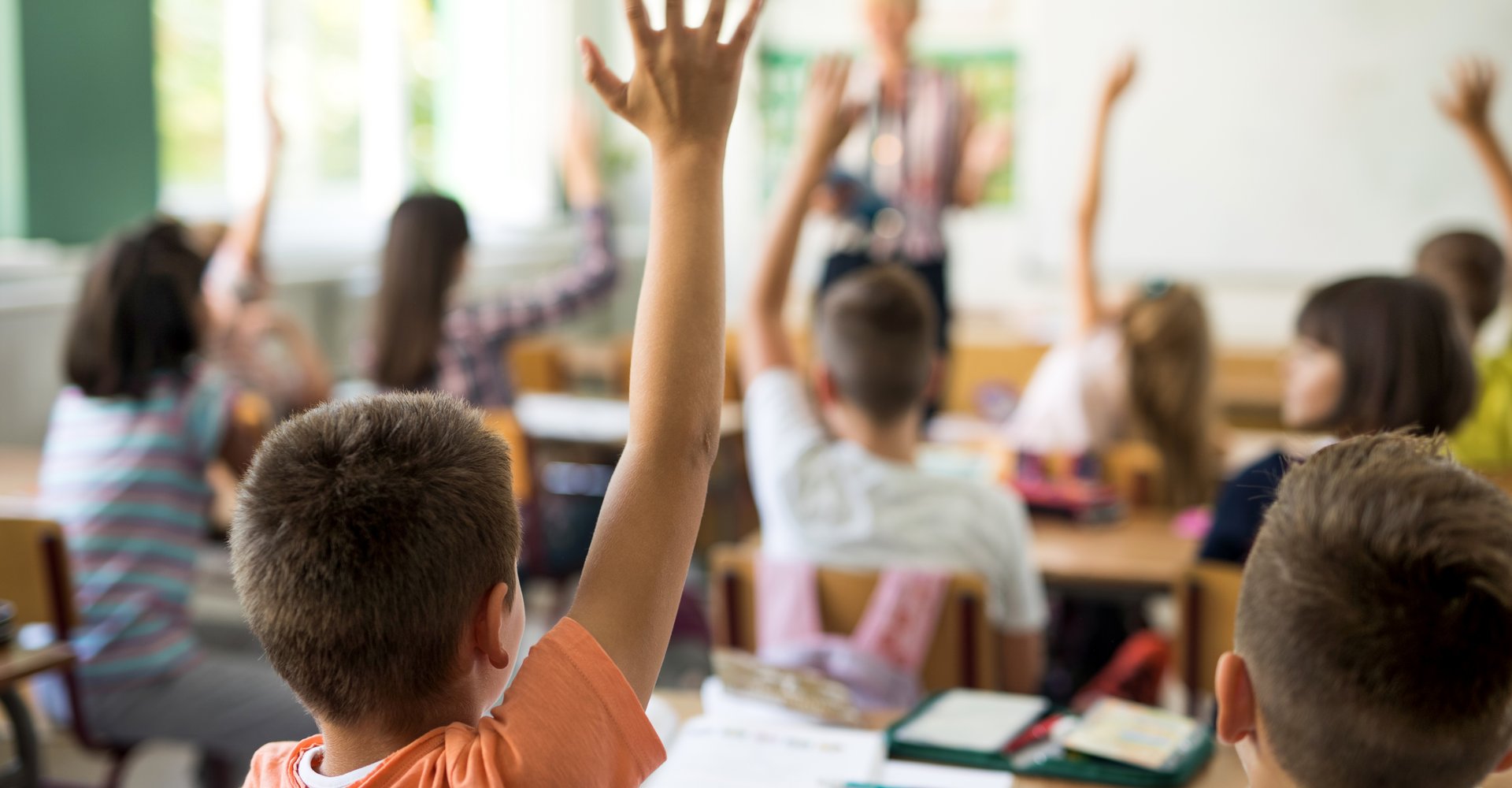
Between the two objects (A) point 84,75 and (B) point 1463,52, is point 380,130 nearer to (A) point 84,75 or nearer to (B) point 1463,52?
(A) point 84,75

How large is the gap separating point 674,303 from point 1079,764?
723 mm

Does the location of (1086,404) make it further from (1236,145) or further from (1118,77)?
(1236,145)

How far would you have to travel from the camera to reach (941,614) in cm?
192

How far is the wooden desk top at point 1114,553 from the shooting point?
2.50 meters

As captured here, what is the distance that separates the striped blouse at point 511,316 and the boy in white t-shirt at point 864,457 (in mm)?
1512

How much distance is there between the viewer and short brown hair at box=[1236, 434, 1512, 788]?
2.74 feet

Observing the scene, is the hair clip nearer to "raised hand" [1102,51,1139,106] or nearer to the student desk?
"raised hand" [1102,51,1139,106]

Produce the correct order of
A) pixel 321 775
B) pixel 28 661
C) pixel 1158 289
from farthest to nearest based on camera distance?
pixel 1158 289
pixel 28 661
pixel 321 775

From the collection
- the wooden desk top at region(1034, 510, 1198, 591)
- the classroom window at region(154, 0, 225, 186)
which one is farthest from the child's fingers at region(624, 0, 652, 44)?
the classroom window at region(154, 0, 225, 186)

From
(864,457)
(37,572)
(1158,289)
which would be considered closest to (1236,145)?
(1158,289)

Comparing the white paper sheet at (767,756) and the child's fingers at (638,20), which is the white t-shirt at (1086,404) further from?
the child's fingers at (638,20)

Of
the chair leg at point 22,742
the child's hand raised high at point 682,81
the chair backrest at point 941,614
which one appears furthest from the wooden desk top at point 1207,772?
the chair leg at point 22,742

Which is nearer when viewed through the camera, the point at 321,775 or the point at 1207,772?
the point at 321,775

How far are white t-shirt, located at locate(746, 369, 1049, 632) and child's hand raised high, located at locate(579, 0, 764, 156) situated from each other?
3.78 feet
